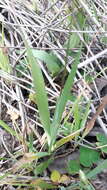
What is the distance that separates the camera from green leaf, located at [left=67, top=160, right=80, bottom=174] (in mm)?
959

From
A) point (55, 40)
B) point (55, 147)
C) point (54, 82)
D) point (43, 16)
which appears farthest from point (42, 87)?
point (43, 16)

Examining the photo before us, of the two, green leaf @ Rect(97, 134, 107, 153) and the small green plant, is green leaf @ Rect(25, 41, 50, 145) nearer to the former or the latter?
the small green plant

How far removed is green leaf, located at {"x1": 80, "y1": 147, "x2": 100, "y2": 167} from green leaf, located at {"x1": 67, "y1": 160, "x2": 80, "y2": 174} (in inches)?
0.6

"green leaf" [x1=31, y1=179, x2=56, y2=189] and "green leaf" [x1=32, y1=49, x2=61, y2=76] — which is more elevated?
"green leaf" [x1=32, y1=49, x2=61, y2=76]

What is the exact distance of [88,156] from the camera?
0.98 m

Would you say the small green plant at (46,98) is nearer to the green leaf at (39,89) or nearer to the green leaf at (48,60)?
the green leaf at (39,89)

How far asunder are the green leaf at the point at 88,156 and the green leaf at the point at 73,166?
0.6 inches

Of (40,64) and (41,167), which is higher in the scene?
(40,64)

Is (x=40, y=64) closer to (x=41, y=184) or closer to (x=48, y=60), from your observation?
(x=48, y=60)

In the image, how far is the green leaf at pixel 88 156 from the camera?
0.97m

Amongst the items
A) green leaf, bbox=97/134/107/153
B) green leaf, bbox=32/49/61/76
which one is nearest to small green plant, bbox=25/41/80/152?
green leaf, bbox=97/134/107/153

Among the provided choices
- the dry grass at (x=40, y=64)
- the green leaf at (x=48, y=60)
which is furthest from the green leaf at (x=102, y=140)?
the green leaf at (x=48, y=60)

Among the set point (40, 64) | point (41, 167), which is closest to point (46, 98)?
point (41, 167)

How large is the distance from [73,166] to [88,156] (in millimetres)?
55
